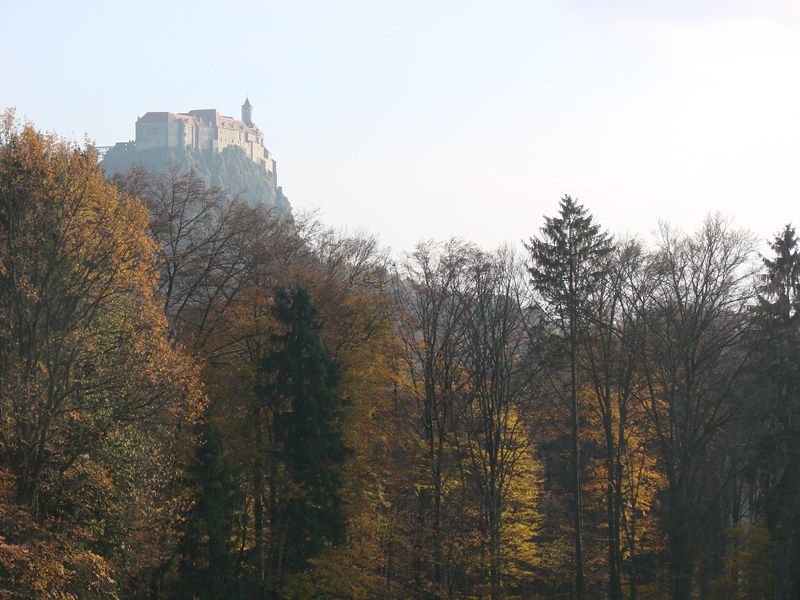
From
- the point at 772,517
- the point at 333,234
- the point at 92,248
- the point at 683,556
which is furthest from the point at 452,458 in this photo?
the point at 92,248

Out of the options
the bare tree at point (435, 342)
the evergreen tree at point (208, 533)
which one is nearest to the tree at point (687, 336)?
the bare tree at point (435, 342)

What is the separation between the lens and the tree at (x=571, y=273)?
103ft

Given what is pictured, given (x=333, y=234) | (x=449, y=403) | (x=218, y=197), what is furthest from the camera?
(x=333, y=234)

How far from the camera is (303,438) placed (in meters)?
26.6

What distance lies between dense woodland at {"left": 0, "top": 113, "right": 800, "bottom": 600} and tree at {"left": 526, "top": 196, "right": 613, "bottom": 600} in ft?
0.31

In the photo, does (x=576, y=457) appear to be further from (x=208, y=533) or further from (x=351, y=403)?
(x=208, y=533)

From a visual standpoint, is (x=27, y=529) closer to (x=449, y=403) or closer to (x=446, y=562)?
(x=446, y=562)

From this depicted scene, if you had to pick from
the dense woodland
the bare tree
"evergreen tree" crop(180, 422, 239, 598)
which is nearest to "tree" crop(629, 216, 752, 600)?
the dense woodland

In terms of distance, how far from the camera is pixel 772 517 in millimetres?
28891

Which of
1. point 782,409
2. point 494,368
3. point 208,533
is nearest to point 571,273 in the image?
point 494,368

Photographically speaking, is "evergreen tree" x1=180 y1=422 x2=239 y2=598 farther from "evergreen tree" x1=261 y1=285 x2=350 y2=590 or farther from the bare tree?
the bare tree

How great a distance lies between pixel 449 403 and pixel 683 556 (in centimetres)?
868

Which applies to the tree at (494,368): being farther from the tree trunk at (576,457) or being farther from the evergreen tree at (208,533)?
the evergreen tree at (208,533)

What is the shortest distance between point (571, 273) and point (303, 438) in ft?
37.1
